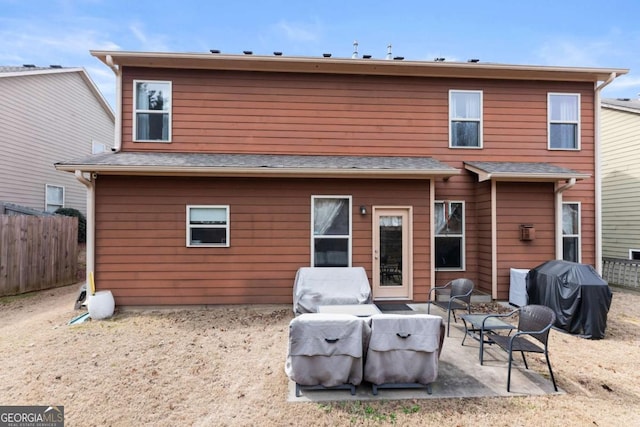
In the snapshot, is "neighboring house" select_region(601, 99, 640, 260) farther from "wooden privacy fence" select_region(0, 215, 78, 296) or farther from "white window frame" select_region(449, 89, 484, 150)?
"wooden privacy fence" select_region(0, 215, 78, 296)

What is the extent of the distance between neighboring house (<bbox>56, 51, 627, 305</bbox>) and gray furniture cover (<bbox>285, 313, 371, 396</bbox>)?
128 inches

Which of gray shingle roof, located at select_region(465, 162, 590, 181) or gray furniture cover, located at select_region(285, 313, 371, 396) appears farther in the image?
gray shingle roof, located at select_region(465, 162, 590, 181)

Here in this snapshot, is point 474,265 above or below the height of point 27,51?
below

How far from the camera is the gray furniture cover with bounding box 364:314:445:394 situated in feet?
10.4

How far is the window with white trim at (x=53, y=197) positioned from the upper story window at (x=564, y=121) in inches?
647

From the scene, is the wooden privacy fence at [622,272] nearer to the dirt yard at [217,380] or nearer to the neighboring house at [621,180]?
the neighboring house at [621,180]

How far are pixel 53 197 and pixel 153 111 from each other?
8.62 metres

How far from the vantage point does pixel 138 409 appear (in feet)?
9.86

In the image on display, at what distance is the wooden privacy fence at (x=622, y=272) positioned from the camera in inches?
334

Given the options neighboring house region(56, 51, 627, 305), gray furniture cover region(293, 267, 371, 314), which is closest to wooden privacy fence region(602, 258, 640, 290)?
neighboring house region(56, 51, 627, 305)

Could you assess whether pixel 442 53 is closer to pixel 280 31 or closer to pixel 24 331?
pixel 280 31

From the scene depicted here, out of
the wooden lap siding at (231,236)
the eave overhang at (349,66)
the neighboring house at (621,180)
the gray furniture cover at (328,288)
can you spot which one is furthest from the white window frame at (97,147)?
the neighboring house at (621,180)

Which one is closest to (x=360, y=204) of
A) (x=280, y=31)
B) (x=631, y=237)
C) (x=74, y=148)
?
(x=280, y=31)

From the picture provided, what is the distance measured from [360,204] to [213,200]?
9.98ft
